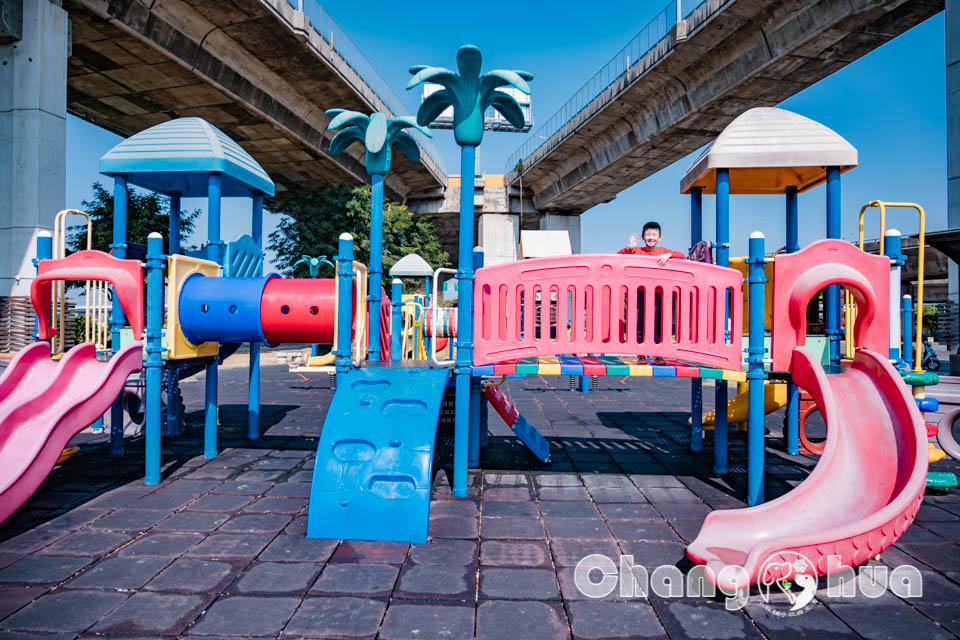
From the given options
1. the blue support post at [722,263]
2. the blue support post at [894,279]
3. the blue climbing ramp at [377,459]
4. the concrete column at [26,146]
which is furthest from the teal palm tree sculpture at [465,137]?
the concrete column at [26,146]

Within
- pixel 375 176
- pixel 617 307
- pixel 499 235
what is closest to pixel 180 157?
pixel 375 176

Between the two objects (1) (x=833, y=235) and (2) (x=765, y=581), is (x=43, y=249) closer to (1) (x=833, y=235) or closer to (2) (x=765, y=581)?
(2) (x=765, y=581)

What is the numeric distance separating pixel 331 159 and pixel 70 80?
831cm

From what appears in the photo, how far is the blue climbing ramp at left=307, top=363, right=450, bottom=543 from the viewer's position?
3.72m

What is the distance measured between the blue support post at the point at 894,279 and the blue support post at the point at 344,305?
4433 mm

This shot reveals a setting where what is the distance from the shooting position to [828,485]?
3574 mm

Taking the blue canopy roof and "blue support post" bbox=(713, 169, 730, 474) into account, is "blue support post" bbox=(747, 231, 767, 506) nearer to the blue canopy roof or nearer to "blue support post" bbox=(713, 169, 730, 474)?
"blue support post" bbox=(713, 169, 730, 474)

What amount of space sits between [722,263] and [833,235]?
4.14 ft

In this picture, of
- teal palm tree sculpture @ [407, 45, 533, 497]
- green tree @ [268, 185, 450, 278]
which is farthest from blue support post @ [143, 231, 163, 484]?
green tree @ [268, 185, 450, 278]

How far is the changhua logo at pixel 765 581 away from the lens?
2.85 m

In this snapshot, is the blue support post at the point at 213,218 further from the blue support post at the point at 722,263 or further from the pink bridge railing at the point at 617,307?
the blue support post at the point at 722,263

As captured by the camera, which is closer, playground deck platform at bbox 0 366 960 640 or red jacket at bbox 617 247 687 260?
playground deck platform at bbox 0 366 960 640

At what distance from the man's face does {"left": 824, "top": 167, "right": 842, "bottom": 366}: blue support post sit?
5.52ft

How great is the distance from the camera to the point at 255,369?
7.15 meters
